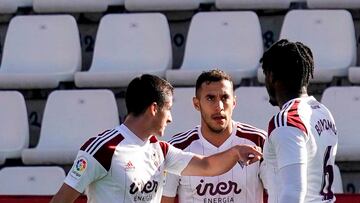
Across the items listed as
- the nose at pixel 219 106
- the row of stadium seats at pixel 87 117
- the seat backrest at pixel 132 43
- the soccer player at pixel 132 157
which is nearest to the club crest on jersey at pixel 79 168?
the soccer player at pixel 132 157

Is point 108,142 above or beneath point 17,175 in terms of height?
above

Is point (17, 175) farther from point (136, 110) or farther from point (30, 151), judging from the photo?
point (136, 110)

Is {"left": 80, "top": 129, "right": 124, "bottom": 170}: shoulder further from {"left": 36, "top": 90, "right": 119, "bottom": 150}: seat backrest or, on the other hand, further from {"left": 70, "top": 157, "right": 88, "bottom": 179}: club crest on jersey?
{"left": 36, "top": 90, "right": 119, "bottom": 150}: seat backrest

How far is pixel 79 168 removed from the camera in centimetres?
471

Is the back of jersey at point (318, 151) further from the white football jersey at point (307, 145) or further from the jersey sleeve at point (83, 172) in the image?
the jersey sleeve at point (83, 172)

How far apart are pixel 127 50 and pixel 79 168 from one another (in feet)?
11.5

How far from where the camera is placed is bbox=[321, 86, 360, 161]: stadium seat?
7312mm

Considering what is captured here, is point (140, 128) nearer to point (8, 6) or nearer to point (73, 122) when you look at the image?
point (73, 122)

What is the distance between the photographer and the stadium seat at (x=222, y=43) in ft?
25.8

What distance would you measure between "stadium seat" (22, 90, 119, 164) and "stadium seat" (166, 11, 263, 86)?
511 mm

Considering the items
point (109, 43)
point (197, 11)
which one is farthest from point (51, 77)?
point (197, 11)

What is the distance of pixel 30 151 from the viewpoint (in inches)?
300

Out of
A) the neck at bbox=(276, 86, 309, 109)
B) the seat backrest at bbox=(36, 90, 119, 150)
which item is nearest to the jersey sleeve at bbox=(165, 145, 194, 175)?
the neck at bbox=(276, 86, 309, 109)

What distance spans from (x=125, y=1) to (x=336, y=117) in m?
1.99
